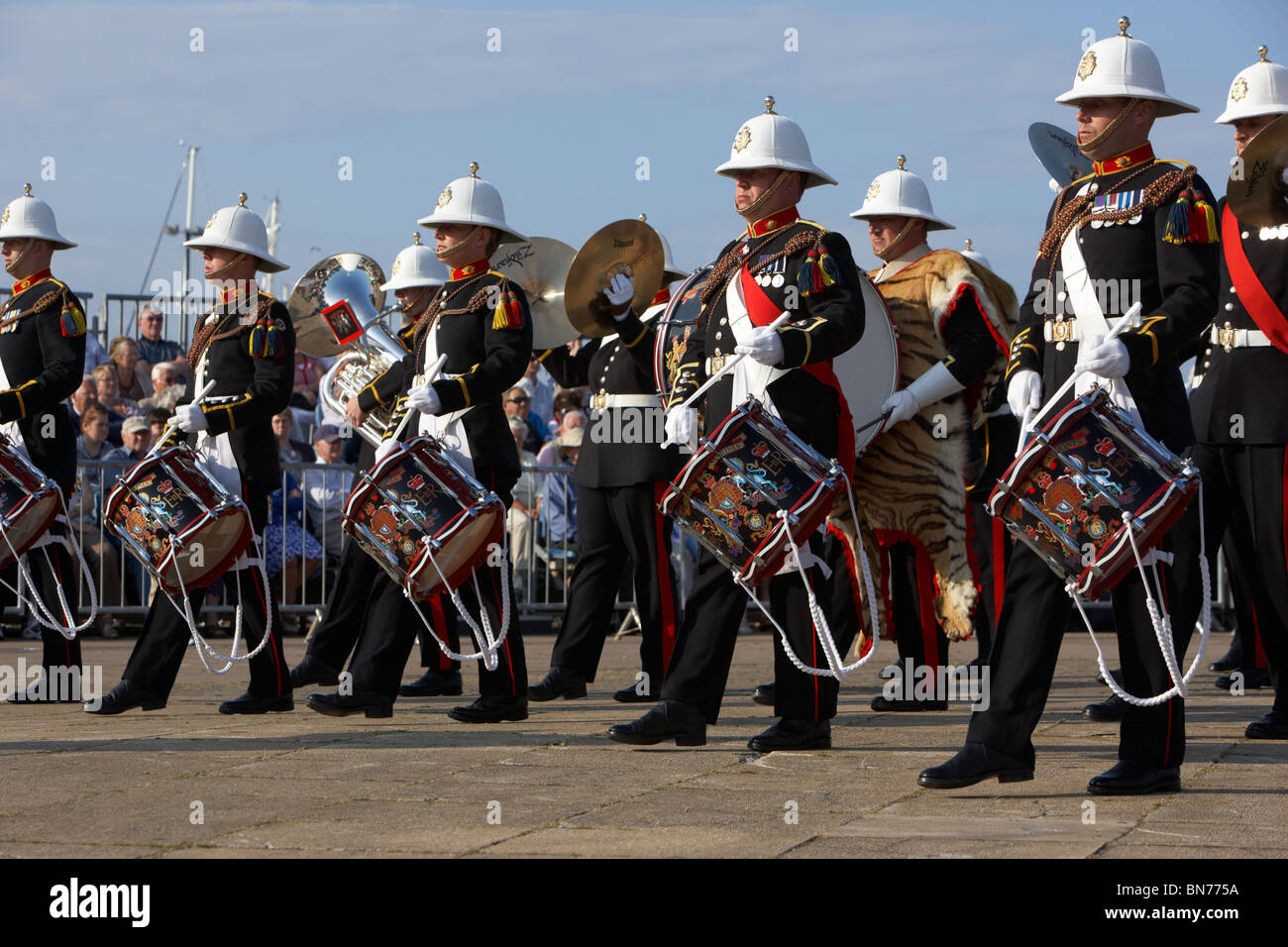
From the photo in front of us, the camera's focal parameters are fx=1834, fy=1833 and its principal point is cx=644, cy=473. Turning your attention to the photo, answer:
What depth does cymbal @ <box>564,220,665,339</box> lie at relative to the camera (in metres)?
7.73

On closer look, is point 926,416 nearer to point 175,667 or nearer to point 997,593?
→ point 997,593

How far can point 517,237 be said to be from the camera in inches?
298

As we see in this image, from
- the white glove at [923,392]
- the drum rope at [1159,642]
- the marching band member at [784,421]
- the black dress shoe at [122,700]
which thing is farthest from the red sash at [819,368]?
the black dress shoe at [122,700]

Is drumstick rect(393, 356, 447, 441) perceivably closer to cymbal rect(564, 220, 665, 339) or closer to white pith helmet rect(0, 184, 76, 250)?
cymbal rect(564, 220, 665, 339)

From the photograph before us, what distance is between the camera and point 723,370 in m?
6.08

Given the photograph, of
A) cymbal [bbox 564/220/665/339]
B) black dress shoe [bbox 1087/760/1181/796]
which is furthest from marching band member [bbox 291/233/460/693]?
black dress shoe [bbox 1087/760/1181/796]

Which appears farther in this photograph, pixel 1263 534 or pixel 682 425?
pixel 1263 534

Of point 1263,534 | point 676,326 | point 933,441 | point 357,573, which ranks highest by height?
point 676,326

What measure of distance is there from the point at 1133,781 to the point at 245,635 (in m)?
3.81

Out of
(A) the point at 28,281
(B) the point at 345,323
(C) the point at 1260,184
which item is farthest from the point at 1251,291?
(A) the point at 28,281

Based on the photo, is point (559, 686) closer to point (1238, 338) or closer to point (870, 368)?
point (870, 368)

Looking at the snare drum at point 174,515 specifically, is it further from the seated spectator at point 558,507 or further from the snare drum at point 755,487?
the seated spectator at point 558,507

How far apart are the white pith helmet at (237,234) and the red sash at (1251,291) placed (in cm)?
394

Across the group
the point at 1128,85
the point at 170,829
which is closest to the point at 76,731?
the point at 170,829
